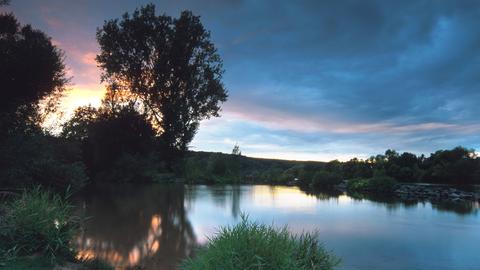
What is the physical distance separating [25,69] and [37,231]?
7.89 meters

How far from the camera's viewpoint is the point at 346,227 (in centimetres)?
1398

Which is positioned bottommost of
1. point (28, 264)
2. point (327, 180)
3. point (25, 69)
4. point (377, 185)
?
point (28, 264)

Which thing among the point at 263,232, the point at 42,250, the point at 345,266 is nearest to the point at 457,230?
the point at 345,266

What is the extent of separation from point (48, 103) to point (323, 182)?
31258 mm

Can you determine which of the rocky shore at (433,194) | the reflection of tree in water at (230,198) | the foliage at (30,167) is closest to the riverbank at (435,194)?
the rocky shore at (433,194)

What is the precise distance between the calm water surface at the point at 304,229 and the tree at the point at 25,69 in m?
3.75

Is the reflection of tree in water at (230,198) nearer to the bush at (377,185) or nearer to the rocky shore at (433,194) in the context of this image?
the rocky shore at (433,194)

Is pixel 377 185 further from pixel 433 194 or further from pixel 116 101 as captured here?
pixel 116 101

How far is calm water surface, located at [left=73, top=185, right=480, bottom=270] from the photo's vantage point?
8.81 meters

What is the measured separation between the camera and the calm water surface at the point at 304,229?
28.9 ft

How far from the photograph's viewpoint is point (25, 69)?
1227 centimetres

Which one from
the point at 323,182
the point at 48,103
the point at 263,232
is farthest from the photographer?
the point at 323,182

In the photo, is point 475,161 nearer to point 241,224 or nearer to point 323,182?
point 323,182

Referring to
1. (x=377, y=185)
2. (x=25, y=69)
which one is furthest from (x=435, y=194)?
(x=25, y=69)
